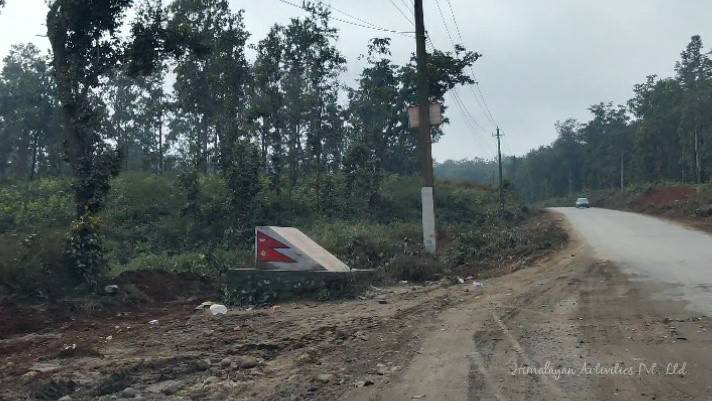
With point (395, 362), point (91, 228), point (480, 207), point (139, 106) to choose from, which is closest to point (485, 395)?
point (395, 362)

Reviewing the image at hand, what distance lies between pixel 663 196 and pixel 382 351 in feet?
167

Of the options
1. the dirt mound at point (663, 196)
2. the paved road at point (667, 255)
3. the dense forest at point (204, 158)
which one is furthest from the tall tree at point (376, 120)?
the dirt mound at point (663, 196)

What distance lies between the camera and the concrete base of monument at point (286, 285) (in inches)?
431

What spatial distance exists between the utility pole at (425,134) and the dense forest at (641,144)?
48518 mm

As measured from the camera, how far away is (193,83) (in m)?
28.6

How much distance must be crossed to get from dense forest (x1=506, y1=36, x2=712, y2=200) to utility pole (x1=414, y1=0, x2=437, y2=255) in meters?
48.5

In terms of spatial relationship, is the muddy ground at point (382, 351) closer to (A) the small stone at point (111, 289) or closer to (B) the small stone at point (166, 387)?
(B) the small stone at point (166, 387)

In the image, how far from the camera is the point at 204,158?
27.6m

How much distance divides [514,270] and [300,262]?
18.7 feet

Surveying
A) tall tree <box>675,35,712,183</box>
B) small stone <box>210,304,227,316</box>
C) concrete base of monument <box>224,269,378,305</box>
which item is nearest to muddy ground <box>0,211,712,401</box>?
small stone <box>210,304,227,316</box>

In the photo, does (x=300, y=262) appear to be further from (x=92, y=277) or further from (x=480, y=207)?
(x=480, y=207)

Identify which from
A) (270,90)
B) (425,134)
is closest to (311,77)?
(270,90)

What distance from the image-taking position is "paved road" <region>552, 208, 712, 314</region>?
10117mm

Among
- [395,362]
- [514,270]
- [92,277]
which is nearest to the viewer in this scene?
[395,362]
